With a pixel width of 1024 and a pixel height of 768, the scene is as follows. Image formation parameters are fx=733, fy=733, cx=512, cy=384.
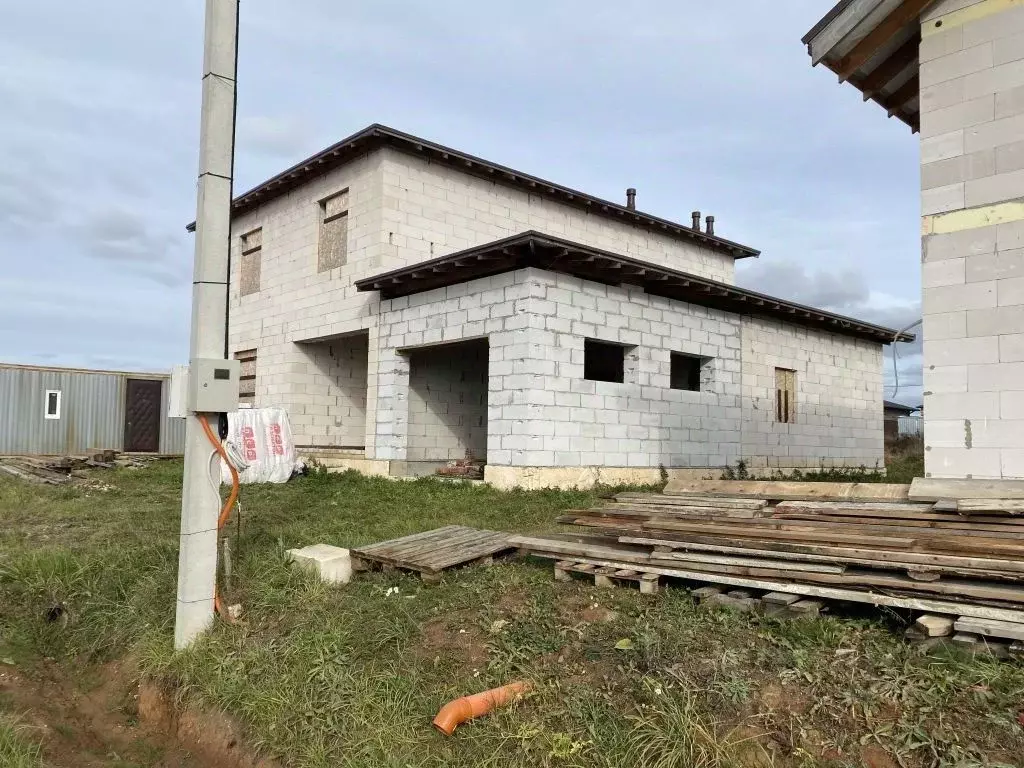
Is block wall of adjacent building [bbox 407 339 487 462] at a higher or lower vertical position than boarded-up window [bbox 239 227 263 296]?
lower

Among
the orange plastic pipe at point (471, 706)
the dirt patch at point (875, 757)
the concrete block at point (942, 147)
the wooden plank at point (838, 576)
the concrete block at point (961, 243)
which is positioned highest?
the concrete block at point (942, 147)

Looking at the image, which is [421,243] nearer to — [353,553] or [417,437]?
[417,437]

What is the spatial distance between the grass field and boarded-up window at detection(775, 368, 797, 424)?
10892 millimetres

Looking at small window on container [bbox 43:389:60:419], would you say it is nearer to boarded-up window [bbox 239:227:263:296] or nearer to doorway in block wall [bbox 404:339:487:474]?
boarded-up window [bbox 239:227:263:296]

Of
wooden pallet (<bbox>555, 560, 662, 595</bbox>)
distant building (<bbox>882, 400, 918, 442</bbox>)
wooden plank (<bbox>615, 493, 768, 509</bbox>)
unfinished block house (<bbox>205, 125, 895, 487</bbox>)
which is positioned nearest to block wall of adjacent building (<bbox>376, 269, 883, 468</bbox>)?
unfinished block house (<bbox>205, 125, 895, 487</bbox>)

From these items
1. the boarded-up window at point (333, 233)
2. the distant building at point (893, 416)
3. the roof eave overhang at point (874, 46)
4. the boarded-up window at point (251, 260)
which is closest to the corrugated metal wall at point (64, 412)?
the boarded-up window at point (251, 260)

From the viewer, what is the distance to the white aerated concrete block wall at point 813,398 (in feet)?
50.3

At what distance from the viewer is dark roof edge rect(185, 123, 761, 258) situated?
14586 millimetres

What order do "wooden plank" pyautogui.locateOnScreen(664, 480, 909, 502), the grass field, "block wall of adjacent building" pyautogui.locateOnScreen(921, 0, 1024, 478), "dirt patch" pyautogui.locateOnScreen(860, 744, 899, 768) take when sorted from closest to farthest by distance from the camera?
"dirt patch" pyautogui.locateOnScreen(860, 744, 899, 768)
the grass field
"wooden plank" pyautogui.locateOnScreen(664, 480, 909, 502)
"block wall of adjacent building" pyautogui.locateOnScreen(921, 0, 1024, 478)

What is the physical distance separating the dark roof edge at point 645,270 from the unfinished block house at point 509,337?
45mm

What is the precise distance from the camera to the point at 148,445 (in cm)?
1995

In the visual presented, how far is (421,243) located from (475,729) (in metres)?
12.4

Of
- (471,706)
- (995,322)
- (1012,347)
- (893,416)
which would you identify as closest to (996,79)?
(995,322)

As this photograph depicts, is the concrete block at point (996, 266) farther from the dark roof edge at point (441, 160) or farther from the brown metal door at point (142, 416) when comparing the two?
the brown metal door at point (142, 416)
